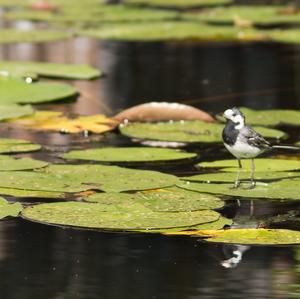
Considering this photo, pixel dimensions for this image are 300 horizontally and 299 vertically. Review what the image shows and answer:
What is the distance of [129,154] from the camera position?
6.91 metres

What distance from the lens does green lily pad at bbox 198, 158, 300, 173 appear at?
656 centimetres

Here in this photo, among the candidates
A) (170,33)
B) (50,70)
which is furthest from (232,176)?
(170,33)

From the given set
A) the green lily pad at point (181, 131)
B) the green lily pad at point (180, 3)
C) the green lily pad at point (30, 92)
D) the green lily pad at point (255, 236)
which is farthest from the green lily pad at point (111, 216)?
the green lily pad at point (180, 3)

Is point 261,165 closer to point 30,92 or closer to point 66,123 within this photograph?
point 66,123

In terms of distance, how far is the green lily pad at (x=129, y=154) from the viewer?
6789 mm

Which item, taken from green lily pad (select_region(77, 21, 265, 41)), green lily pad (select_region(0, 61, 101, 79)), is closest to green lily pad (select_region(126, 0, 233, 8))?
green lily pad (select_region(77, 21, 265, 41))

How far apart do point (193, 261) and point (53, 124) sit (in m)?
3.07

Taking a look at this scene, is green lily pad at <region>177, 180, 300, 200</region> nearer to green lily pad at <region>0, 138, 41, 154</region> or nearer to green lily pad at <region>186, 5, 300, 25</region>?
green lily pad at <region>0, 138, 41, 154</region>

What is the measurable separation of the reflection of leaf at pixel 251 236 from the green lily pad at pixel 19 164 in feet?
4.17

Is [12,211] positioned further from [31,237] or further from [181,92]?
[181,92]

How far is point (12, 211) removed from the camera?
221 inches

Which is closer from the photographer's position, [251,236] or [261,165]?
[251,236]

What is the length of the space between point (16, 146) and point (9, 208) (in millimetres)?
1421

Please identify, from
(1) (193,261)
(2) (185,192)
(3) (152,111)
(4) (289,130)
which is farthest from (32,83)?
(1) (193,261)
